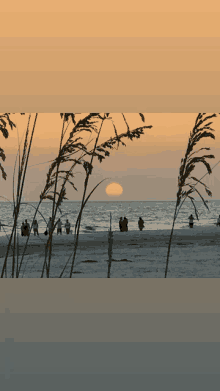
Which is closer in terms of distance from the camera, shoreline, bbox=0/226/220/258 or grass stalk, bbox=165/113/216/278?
grass stalk, bbox=165/113/216/278

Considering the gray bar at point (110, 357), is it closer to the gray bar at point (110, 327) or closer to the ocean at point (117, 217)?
the gray bar at point (110, 327)

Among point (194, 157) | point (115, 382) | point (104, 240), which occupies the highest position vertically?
point (194, 157)

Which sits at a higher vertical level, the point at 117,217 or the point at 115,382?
the point at 115,382

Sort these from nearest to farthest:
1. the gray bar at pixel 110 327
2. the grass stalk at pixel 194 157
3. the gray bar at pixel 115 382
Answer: the gray bar at pixel 115 382 < the gray bar at pixel 110 327 < the grass stalk at pixel 194 157

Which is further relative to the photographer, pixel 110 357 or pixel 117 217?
pixel 117 217

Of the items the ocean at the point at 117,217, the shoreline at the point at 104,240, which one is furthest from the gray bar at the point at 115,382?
the shoreline at the point at 104,240

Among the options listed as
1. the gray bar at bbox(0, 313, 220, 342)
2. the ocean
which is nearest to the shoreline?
the ocean
